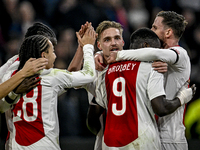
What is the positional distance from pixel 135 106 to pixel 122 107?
137 mm

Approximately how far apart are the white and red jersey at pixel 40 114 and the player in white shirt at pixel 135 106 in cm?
49

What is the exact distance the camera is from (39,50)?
2.87 metres

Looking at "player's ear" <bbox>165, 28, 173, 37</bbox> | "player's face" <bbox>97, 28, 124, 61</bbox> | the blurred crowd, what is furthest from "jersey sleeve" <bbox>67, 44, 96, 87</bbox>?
the blurred crowd

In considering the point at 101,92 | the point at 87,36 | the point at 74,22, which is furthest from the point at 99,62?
the point at 74,22

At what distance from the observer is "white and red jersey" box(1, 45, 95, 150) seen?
2.76 metres

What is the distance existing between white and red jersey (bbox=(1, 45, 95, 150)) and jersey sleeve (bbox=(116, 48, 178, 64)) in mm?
610

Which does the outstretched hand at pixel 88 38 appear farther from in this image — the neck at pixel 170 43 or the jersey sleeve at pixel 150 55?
the neck at pixel 170 43

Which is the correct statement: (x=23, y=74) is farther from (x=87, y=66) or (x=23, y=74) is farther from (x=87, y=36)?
(x=87, y=36)

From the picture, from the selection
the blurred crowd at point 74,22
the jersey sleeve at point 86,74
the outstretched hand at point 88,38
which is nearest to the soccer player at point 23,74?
the jersey sleeve at point 86,74

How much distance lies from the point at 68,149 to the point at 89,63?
2961 millimetres

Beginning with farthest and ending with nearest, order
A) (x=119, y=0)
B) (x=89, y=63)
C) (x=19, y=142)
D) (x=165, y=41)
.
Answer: (x=119, y=0) < (x=165, y=41) < (x=89, y=63) < (x=19, y=142)

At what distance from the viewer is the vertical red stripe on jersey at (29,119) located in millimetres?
2762

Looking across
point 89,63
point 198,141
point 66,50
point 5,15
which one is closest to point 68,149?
point 66,50

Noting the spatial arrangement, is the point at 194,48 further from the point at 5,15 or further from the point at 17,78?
the point at 17,78
